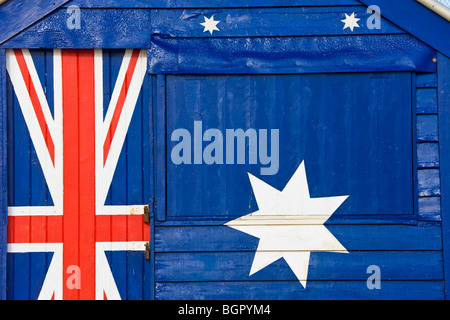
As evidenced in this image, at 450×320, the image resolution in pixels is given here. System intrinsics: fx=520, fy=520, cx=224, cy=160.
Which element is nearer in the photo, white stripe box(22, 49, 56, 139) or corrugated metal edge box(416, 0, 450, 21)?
corrugated metal edge box(416, 0, 450, 21)

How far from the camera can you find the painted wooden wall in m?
3.96

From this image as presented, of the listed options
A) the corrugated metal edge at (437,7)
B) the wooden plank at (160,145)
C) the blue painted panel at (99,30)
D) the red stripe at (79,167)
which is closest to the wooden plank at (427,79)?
the corrugated metal edge at (437,7)

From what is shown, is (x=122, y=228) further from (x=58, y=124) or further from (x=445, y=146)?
(x=445, y=146)

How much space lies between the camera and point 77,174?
13.2 ft

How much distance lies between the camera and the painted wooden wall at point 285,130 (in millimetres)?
3959

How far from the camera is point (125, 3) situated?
13.1 feet

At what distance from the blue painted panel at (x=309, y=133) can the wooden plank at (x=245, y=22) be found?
0.34 m

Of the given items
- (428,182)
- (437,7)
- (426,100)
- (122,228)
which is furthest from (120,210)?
(437,7)

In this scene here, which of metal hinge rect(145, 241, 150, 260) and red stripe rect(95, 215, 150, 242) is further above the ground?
red stripe rect(95, 215, 150, 242)

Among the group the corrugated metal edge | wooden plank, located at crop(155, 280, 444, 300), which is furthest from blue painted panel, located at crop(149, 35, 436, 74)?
wooden plank, located at crop(155, 280, 444, 300)

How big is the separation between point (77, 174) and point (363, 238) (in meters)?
2.25

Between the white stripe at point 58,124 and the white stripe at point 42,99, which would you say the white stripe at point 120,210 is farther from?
the white stripe at point 42,99

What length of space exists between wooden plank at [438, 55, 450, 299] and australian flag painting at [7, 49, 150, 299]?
226 centimetres

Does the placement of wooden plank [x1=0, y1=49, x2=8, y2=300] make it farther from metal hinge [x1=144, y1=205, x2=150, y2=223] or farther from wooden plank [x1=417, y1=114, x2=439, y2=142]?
wooden plank [x1=417, y1=114, x2=439, y2=142]
